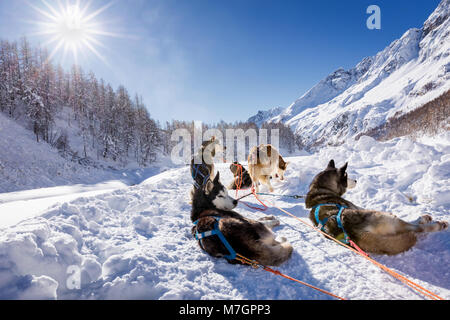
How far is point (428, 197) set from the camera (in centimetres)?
404

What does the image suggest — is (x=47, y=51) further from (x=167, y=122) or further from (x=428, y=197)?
(x=428, y=197)

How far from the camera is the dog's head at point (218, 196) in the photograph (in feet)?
13.1

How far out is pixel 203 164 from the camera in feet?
21.1

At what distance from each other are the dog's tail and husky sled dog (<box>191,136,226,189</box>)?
13.9 feet

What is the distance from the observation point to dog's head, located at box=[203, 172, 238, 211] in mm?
3992

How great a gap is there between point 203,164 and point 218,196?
8.32 feet

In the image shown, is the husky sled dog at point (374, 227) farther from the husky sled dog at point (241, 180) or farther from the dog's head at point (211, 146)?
the husky sled dog at point (241, 180)

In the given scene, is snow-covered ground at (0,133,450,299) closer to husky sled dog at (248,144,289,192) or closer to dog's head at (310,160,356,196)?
dog's head at (310,160,356,196)

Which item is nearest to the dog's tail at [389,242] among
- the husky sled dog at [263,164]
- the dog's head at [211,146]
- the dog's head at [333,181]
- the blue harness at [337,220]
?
the blue harness at [337,220]

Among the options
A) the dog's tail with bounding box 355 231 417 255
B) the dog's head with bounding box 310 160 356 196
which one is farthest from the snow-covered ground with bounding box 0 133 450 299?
the dog's head with bounding box 310 160 356 196

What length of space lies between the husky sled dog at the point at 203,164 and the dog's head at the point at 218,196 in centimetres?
181

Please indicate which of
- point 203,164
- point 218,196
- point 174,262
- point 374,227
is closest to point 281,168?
point 203,164
